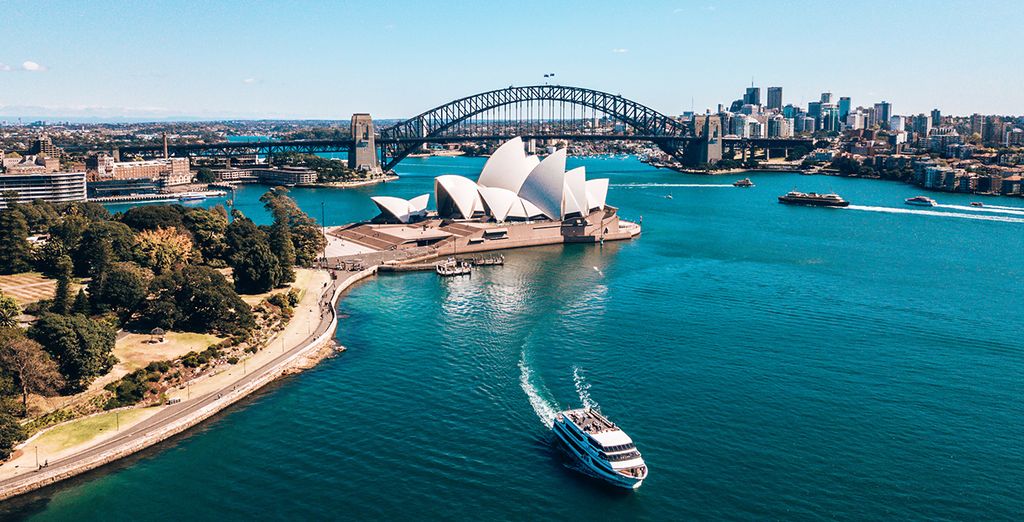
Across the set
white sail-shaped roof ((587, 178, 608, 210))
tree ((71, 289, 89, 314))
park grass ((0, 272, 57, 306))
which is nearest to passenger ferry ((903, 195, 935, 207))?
white sail-shaped roof ((587, 178, 608, 210))

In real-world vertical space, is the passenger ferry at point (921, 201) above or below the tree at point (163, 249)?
above

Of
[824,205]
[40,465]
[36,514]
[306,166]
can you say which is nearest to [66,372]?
[40,465]

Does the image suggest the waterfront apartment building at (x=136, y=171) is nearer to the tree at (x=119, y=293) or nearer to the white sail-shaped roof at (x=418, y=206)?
the white sail-shaped roof at (x=418, y=206)

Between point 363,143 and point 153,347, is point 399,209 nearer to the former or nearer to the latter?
point 153,347

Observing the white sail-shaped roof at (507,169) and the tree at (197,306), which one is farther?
the white sail-shaped roof at (507,169)

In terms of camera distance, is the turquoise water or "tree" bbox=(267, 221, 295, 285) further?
"tree" bbox=(267, 221, 295, 285)

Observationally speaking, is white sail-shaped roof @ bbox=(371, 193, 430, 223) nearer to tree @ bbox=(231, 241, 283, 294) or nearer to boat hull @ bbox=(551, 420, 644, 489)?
tree @ bbox=(231, 241, 283, 294)

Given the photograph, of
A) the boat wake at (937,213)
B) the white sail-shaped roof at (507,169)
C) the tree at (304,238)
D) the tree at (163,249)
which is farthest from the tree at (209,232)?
the boat wake at (937,213)
